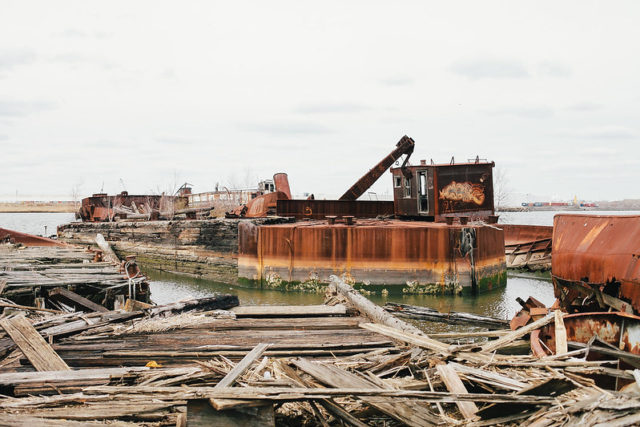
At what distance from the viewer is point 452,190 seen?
63.0 feet

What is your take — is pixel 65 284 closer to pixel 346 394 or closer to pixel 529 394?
pixel 346 394

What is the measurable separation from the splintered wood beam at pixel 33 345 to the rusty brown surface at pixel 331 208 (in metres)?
17.2

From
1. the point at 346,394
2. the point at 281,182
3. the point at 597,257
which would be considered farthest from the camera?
the point at 281,182

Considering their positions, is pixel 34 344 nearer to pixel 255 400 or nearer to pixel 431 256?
pixel 255 400

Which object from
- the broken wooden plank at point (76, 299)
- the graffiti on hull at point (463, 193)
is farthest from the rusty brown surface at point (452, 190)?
the broken wooden plank at point (76, 299)

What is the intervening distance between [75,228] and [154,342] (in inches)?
1340

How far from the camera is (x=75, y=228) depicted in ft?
114

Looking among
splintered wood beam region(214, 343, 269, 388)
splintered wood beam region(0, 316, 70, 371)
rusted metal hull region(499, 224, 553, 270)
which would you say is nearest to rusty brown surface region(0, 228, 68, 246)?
splintered wood beam region(0, 316, 70, 371)

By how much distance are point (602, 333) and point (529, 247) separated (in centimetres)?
1793

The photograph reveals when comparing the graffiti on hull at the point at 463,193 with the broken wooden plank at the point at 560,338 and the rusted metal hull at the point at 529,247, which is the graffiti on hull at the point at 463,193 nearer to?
the rusted metal hull at the point at 529,247

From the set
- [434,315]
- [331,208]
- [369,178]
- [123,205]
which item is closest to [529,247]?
[369,178]

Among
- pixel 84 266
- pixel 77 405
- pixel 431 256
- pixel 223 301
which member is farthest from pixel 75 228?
pixel 77 405

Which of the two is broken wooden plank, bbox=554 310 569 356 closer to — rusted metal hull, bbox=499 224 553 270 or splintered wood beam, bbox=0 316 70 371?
splintered wood beam, bbox=0 316 70 371

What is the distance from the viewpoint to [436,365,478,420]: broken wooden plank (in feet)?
9.89
